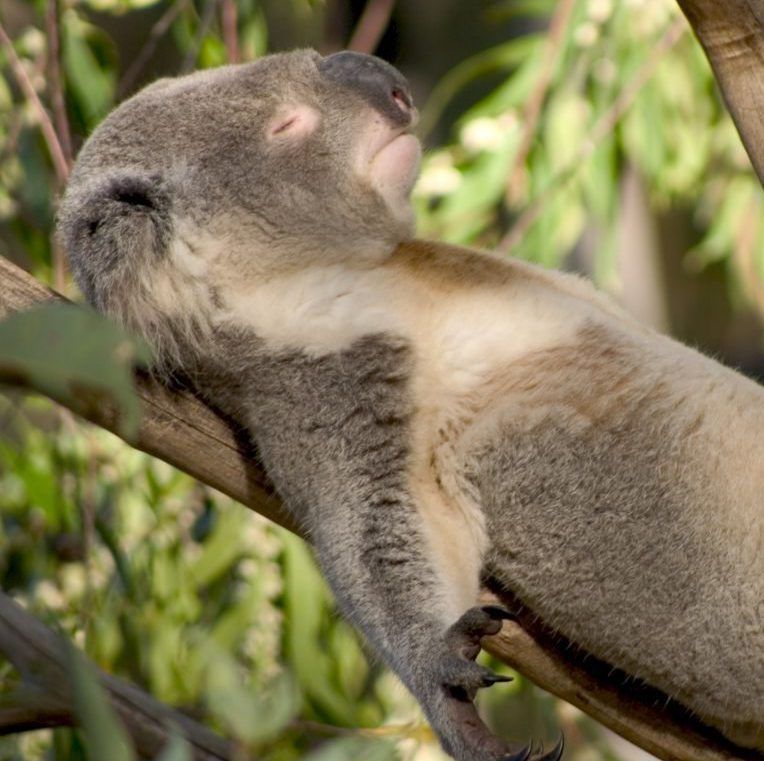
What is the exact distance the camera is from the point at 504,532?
5.32 ft

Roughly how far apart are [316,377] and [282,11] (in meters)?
3.82

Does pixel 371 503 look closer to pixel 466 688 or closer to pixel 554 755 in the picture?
pixel 466 688

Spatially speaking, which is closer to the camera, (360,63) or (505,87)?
(360,63)

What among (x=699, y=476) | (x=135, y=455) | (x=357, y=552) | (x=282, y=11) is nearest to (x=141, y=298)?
(x=357, y=552)

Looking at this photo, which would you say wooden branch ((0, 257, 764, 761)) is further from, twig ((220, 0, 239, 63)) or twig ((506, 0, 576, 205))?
twig ((506, 0, 576, 205))

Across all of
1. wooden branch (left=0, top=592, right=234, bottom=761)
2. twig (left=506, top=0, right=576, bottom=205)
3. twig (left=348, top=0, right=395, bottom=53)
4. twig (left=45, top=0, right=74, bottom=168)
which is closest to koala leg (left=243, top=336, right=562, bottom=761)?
wooden branch (left=0, top=592, right=234, bottom=761)

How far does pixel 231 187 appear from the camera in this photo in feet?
5.79

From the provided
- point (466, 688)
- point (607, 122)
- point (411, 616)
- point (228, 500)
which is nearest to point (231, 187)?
point (411, 616)

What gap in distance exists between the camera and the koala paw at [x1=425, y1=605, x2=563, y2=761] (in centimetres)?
144

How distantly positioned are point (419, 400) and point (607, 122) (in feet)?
5.26

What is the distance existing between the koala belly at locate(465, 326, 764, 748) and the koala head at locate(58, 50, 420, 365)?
14.0 inches

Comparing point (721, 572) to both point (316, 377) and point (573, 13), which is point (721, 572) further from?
point (573, 13)

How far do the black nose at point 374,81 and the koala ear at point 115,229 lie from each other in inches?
11.6

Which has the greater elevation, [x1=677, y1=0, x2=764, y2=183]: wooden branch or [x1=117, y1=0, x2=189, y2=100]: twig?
[x1=677, y1=0, x2=764, y2=183]: wooden branch
